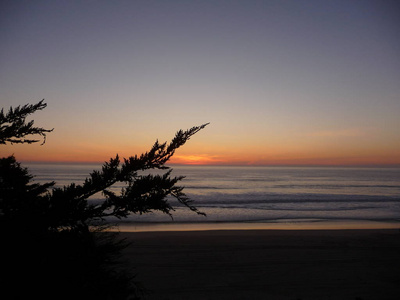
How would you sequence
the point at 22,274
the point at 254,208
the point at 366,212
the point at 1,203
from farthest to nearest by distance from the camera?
the point at 254,208 < the point at 366,212 < the point at 1,203 < the point at 22,274

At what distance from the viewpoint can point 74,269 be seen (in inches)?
44.4

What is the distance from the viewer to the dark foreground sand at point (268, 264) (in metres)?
7.33

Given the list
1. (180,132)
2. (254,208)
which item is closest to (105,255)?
(180,132)

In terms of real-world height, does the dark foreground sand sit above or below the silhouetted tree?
below

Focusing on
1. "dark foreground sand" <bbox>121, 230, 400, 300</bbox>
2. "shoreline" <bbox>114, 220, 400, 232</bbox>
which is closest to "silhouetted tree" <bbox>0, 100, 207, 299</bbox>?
"dark foreground sand" <bbox>121, 230, 400, 300</bbox>

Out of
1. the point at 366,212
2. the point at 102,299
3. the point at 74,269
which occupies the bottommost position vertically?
the point at 366,212

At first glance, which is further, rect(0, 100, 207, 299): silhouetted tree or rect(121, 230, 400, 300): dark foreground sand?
rect(121, 230, 400, 300): dark foreground sand

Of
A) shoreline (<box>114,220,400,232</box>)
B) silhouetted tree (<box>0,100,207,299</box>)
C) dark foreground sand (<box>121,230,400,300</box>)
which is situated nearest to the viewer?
silhouetted tree (<box>0,100,207,299</box>)

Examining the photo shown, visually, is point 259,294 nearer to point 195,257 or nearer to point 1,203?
point 195,257

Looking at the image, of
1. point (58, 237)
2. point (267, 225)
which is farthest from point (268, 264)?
point (58, 237)

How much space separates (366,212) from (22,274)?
88.0 feet

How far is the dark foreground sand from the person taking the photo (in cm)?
733

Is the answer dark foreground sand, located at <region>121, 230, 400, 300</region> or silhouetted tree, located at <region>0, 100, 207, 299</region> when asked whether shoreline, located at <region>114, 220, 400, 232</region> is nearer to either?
dark foreground sand, located at <region>121, 230, 400, 300</region>

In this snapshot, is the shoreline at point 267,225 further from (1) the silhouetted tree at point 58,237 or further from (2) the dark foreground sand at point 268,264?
(1) the silhouetted tree at point 58,237
